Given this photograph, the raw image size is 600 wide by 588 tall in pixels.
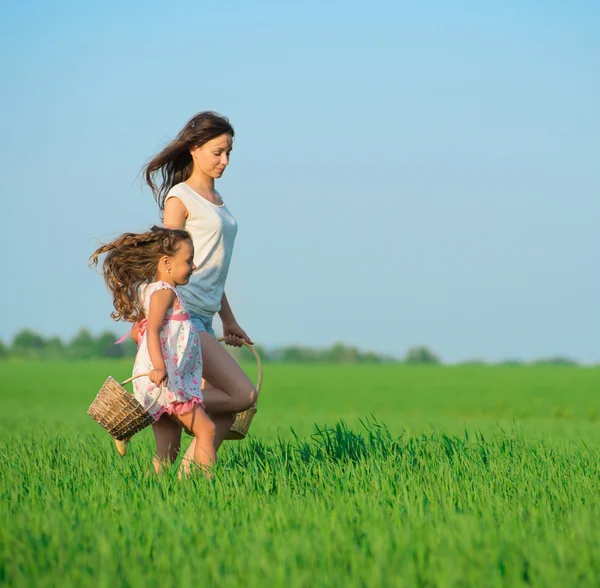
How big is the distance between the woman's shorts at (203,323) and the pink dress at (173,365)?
19 centimetres

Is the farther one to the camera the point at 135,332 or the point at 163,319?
the point at 135,332

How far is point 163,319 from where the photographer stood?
496 cm

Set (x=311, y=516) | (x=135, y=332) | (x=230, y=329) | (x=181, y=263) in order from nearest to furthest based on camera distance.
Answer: (x=311, y=516)
(x=181, y=263)
(x=135, y=332)
(x=230, y=329)

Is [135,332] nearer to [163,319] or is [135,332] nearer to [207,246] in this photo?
[163,319]

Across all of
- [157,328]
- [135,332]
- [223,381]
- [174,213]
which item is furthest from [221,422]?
[174,213]

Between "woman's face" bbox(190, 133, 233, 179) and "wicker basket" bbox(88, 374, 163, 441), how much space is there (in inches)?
56.8

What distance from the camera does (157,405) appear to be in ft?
16.5

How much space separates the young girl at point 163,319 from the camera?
4.96m

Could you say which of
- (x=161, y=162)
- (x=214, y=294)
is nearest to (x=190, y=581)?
(x=214, y=294)

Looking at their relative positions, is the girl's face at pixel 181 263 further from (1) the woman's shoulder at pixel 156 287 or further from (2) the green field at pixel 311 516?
(2) the green field at pixel 311 516

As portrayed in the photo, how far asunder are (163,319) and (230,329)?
3.03 ft

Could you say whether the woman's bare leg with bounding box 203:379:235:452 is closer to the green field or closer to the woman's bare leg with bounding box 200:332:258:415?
the woman's bare leg with bounding box 200:332:258:415

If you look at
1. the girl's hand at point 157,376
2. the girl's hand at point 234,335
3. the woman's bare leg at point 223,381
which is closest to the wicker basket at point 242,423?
the girl's hand at point 234,335

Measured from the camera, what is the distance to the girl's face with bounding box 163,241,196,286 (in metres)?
5.05
